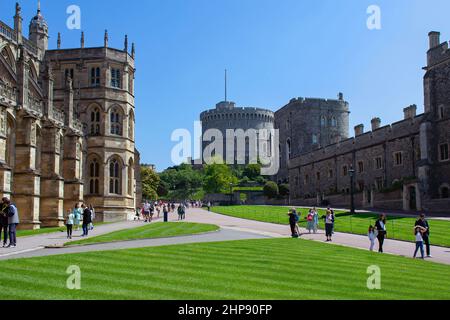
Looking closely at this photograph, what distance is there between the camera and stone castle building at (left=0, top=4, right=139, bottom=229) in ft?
114

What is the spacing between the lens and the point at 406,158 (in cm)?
5122

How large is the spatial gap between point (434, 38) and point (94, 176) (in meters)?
31.6

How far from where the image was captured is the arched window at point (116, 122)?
44438mm

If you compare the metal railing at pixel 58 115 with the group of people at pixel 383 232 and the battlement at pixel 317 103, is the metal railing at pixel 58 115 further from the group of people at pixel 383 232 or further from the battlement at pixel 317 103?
the battlement at pixel 317 103

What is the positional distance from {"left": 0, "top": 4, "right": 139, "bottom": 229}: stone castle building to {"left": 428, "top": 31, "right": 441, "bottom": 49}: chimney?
26183 millimetres

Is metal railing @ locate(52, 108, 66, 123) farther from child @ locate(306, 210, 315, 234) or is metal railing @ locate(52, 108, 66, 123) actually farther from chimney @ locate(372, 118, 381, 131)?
chimney @ locate(372, 118, 381, 131)

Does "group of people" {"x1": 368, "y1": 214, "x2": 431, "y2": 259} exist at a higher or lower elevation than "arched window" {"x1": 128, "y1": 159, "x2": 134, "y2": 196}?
lower

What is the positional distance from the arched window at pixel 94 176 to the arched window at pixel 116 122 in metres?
2.90

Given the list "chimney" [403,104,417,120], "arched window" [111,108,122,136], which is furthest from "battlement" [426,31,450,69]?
"arched window" [111,108,122,136]

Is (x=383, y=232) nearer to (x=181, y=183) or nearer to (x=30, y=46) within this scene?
(x=30, y=46)

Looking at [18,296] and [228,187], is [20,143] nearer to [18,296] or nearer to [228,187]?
[18,296]

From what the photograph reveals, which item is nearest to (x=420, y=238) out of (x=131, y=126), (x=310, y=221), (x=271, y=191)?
(x=310, y=221)
